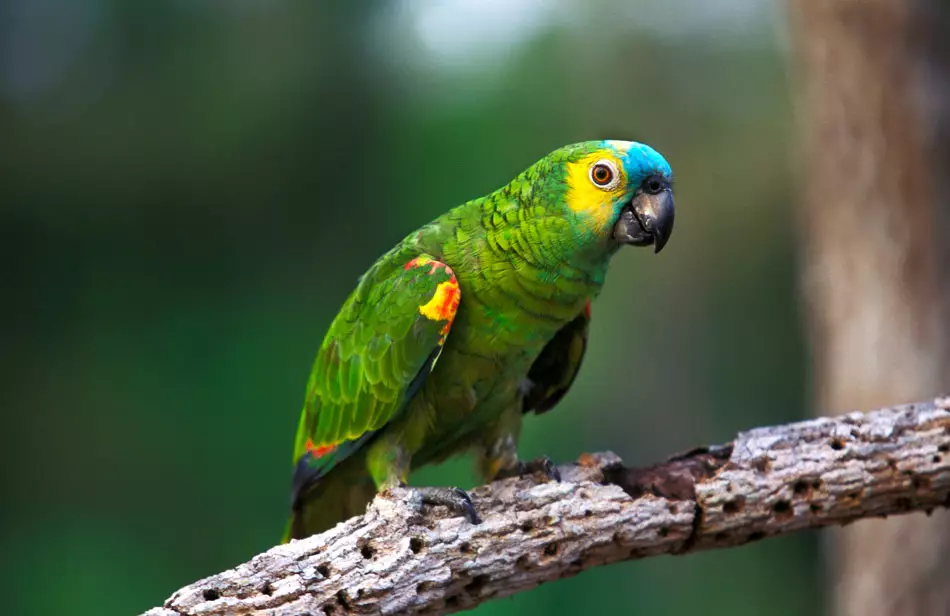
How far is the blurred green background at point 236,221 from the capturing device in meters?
4.13

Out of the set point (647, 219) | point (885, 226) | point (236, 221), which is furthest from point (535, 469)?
point (236, 221)

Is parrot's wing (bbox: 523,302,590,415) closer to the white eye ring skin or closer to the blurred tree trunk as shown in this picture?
the white eye ring skin

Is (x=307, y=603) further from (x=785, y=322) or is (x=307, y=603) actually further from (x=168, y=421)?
(x=785, y=322)

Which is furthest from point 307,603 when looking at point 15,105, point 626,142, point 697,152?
point 697,152

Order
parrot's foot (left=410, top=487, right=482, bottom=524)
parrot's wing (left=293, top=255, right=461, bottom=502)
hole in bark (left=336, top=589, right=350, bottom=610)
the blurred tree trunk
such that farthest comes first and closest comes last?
the blurred tree trunk, parrot's wing (left=293, top=255, right=461, bottom=502), parrot's foot (left=410, top=487, right=482, bottom=524), hole in bark (left=336, top=589, right=350, bottom=610)

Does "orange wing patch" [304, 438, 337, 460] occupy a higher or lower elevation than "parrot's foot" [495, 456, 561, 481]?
higher

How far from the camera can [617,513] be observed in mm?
2279

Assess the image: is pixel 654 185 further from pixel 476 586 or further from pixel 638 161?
pixel 476 586

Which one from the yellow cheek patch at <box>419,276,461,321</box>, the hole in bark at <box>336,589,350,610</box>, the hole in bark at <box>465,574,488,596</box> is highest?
the yellow cheek patch at <box>419,276,461,321</box>

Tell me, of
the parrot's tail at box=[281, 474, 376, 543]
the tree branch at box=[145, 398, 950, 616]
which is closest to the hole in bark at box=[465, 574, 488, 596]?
the tree branch at box=[145, 398, 950, 616]

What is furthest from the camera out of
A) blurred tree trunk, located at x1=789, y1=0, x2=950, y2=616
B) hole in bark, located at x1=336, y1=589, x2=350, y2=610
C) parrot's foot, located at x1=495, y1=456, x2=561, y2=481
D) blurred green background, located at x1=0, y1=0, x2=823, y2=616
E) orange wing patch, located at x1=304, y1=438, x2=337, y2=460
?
blurred green background, located at x1=0, y1=0, x2=823, y2=616

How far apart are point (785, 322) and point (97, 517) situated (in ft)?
14.9

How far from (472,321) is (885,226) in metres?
2.49

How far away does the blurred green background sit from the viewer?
4.13 metres
